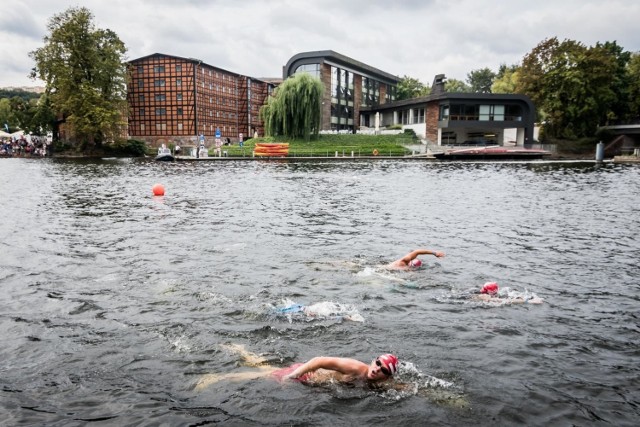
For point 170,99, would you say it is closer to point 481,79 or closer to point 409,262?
point 409,262

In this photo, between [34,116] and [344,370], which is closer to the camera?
[344,370]

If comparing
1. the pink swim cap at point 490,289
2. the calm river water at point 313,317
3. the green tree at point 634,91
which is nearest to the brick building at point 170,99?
the green tree at point 634,91

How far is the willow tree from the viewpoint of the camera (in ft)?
220

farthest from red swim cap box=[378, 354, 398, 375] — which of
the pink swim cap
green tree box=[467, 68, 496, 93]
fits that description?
green tree box=[467, 68, 496, 93]

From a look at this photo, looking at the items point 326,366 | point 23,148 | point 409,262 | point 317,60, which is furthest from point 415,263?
point 23,148

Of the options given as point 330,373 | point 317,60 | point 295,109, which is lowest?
point 330,373

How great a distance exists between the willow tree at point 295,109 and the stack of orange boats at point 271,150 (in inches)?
208

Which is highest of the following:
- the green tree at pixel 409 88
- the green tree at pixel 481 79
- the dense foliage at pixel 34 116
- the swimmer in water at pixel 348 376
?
the green tree at pixel 481 79

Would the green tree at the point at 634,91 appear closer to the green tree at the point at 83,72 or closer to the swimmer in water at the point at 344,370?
the green tree at the point at 83,72

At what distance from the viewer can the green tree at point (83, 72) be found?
6406 centimetres

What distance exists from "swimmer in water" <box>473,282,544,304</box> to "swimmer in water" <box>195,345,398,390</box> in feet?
12.1

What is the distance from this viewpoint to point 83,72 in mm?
66688

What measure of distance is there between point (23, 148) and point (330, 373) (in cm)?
7928

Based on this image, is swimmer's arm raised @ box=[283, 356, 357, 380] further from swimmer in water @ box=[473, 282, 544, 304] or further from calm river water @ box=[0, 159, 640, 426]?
swimmer in water @ box=[473, 282, 544, 304]
